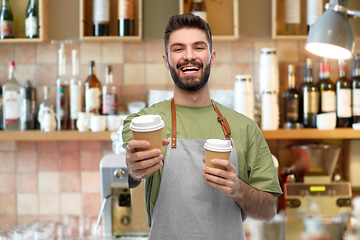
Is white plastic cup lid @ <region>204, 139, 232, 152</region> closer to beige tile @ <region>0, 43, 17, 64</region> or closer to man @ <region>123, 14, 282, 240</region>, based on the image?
man @ <region>123, 14, 282, 240</region>

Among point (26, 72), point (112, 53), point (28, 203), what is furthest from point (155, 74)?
point (28, 203)

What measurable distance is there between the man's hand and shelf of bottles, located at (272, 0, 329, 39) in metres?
1.49

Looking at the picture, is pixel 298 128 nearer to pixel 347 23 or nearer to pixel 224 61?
pixel 224 61

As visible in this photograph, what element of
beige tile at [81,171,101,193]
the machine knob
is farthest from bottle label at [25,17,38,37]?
the machine knob

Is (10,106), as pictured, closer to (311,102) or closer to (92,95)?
(92,95)

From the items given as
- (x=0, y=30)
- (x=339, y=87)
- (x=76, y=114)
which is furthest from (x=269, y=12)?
(x=0, y=30)

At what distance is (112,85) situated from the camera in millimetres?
2252

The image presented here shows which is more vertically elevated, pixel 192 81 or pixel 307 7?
pixel 307 7

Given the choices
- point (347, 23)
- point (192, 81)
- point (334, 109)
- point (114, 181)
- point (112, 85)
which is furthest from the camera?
point (112, 85)

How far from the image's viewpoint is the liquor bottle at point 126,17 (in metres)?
2.10

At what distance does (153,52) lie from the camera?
234 cm

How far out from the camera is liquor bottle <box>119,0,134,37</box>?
2104 mm

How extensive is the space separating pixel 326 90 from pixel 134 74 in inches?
47.2

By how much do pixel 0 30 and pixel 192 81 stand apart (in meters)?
1.65
